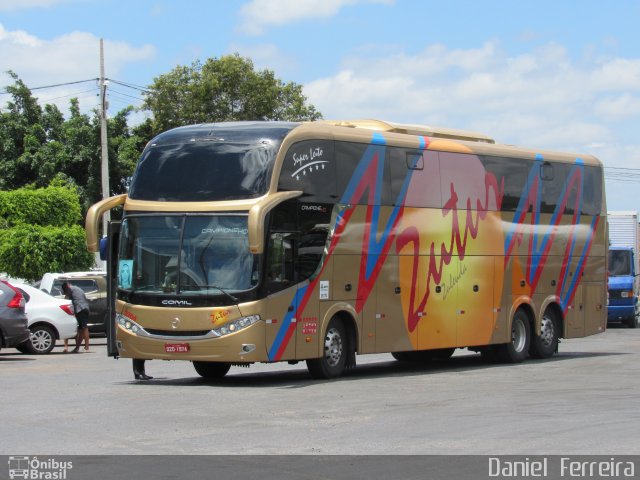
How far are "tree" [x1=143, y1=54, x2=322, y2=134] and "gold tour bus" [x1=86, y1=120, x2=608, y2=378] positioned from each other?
1254 inches

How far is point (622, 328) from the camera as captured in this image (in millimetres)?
42281

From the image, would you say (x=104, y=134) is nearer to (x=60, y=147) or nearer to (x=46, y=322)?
(x=60, y=147)

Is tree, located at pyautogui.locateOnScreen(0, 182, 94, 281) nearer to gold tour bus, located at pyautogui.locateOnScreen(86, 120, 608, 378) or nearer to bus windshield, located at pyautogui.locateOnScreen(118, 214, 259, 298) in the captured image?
gold tour bus, located at pyautogui.locateOnScreen(86, 120, 608, 378)

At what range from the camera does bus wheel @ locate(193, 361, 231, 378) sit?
19812 mm

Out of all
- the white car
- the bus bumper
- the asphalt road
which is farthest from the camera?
the white car

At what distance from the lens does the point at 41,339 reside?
2727cm

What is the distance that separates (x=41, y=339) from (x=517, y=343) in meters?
10.5

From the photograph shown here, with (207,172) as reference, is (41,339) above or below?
below

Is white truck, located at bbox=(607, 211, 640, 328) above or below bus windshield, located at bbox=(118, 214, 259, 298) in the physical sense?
below

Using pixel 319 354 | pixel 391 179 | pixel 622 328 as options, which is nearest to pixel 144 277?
pixel 319 354

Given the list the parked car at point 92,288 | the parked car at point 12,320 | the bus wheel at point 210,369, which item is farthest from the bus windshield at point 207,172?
the parked car at point 92,288

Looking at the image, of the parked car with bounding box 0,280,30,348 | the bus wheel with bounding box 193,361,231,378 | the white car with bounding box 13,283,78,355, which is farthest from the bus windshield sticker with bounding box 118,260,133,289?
the white car with bounding box 13,283,78,355

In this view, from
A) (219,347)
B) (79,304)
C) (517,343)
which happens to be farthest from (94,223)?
(517,343)
